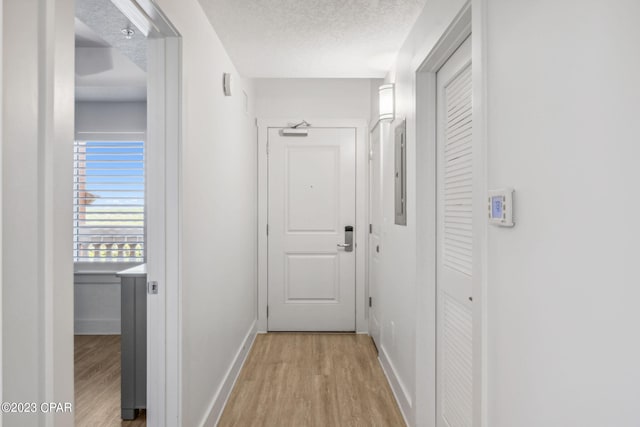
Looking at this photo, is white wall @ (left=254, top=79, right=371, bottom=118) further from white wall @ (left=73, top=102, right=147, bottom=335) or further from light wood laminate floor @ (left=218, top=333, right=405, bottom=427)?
light wood laminate floor @ (left=218, top=333, right=405, bottom=427)

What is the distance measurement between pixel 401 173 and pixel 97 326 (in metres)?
3.49

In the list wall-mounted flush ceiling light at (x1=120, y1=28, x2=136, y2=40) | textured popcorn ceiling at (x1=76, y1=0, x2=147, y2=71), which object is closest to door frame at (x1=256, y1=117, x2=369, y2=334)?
textured popcorn ceiling at (x1=76, y1=0, x2=147, y2=71)

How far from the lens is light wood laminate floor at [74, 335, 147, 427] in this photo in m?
2.50

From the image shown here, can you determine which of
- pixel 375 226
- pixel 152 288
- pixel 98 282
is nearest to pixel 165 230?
pixel 152 288

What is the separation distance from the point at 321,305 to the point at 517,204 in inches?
132

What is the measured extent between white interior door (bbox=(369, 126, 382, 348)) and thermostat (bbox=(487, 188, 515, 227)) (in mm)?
2294

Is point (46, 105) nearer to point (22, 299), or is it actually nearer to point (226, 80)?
point (22, 299)

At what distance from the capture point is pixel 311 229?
14.1 ft

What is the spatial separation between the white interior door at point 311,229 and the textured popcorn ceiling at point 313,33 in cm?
100

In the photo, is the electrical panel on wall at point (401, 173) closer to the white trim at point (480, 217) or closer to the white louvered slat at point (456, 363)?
the white louvered slat at point (456, 363)

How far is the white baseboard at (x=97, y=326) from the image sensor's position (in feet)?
14.0

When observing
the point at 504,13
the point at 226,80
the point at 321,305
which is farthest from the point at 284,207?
the point at 504,13

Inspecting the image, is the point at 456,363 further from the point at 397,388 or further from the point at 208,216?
the point at 208,216

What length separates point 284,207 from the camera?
→ 428 cm
